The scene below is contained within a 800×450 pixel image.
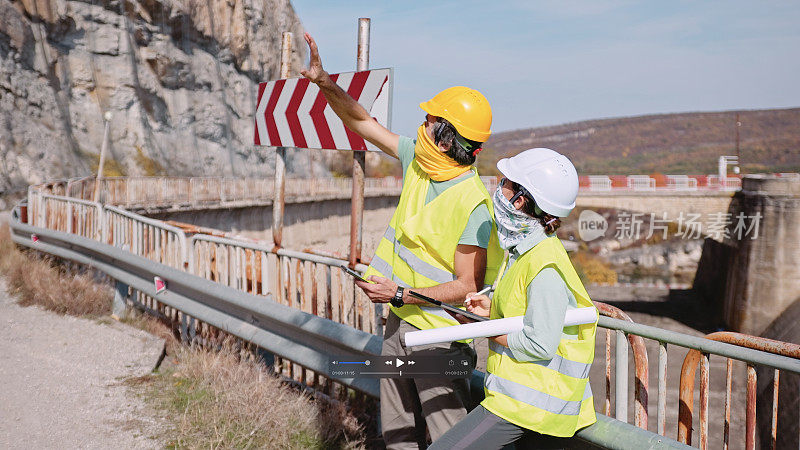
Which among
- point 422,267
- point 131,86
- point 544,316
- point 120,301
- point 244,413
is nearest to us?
point 544,316

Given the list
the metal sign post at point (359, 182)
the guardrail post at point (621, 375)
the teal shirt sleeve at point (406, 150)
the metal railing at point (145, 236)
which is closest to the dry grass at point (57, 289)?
the metal railing at point (145, 236)

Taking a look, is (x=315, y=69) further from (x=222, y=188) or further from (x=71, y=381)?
(x=222, y=188)

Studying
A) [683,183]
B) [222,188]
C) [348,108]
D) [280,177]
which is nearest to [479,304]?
[348,108]

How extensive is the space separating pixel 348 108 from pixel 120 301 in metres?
4.44

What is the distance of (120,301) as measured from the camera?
6824mm

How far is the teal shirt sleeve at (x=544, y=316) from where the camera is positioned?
89.4 inches

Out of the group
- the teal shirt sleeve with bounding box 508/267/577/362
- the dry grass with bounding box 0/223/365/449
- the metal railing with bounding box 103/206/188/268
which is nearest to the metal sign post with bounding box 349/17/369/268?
the dry grass with bounding box 0/223/365/449

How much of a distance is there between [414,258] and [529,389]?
791 millimetres

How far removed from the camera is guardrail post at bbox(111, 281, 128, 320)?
22.1 feet

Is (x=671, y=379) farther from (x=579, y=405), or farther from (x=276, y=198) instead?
(x=579, y=405)

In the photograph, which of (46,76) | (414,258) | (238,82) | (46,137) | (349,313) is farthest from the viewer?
(238,82)

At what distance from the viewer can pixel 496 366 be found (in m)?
2.48

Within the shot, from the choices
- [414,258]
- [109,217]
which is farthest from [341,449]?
[109,217]

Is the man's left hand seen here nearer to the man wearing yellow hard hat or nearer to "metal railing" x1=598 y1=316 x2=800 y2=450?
the man wearing yellow hard hat
